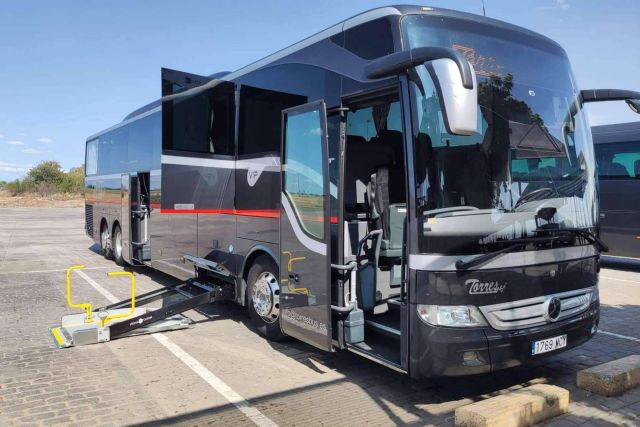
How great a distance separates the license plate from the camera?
14.0ft

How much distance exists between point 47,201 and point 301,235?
5764 cm

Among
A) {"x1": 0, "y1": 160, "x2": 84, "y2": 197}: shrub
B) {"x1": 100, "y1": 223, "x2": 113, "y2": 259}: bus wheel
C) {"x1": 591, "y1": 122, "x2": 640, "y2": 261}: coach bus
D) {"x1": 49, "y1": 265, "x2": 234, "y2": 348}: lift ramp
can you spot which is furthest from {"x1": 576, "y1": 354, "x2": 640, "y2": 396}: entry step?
{"x1": 0, "y1": 160, "x2": 84, "y2": 197}: shrub

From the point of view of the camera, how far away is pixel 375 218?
17.3ft

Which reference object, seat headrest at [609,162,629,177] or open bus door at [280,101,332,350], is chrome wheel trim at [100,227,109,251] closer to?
open bus door at [280,101,332,350]

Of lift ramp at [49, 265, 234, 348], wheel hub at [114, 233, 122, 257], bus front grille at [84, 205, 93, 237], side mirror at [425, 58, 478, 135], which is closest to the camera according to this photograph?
side mirror at [425, 58, 478, 135]

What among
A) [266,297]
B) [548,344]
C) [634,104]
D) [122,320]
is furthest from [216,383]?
[634,104]

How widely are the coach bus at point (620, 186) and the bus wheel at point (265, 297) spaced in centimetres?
1011

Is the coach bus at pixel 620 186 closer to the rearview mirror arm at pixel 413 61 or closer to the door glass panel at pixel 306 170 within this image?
the door glass panel at pixel 306 170

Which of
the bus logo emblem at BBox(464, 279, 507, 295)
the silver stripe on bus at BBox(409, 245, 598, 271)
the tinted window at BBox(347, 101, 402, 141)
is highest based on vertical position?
the tinted window at BBox(347, 101, 402, 141)

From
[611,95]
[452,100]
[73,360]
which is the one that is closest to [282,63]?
[452,100]

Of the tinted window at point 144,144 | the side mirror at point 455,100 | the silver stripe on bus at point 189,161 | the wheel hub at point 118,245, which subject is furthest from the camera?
the wheel hub at point 118,245

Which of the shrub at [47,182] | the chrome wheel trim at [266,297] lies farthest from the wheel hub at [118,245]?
the shrub at [47,182]

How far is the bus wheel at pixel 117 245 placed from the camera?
12.4 meters

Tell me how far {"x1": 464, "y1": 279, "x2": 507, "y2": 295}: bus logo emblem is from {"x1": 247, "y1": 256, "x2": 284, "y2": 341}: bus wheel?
258cm
